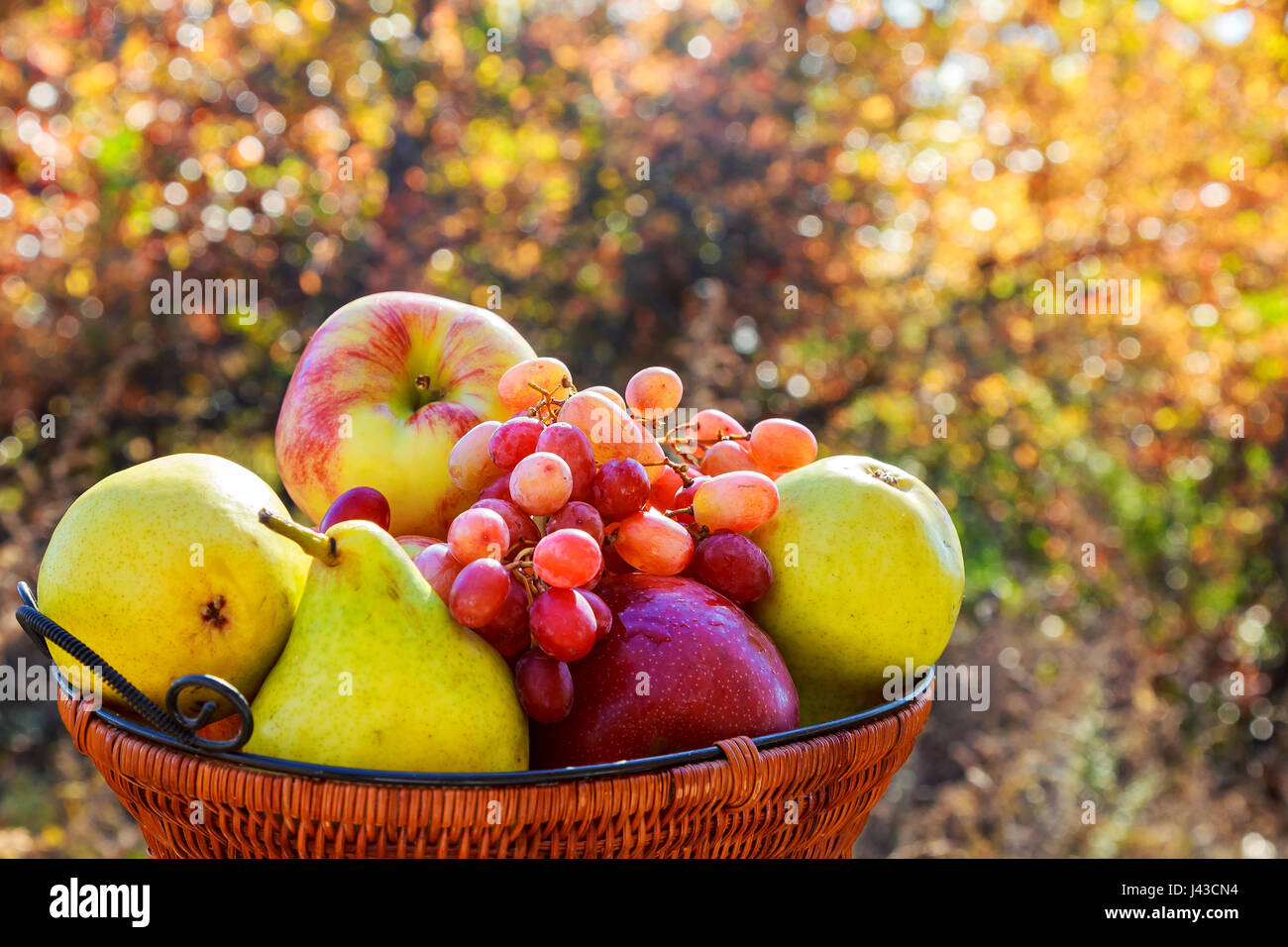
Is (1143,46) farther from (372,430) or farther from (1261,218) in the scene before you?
(372,430)

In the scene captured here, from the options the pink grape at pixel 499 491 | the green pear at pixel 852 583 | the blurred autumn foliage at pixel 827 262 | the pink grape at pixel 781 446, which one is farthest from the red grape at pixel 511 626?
the blurred autumn foliage at pixel 827 262

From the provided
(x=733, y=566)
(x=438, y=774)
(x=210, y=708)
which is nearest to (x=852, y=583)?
(x=733, y=566)

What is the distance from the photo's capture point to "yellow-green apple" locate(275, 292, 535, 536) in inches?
52.4

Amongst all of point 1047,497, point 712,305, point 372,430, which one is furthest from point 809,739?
point 1047,497

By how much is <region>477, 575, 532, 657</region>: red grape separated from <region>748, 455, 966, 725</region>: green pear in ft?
1.08

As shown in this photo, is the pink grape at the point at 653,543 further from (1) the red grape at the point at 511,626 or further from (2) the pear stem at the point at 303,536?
(2) the pear stem at the point at 303,536

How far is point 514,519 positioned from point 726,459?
0.35 m

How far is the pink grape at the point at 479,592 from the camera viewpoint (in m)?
1.00

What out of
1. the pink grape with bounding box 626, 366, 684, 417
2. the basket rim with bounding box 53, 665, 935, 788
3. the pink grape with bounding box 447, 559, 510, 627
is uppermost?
the pink grape with bounding box 626, 366, 684, 417

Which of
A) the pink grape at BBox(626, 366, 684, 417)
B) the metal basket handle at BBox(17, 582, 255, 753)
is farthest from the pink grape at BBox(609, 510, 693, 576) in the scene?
the metal basket handle at BBox(17, 582, 255, 753)

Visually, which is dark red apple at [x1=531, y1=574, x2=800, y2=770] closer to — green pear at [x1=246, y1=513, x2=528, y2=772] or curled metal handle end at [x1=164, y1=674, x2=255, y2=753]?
green pear at [x1=246, y1=513, x2=528, y2=772]

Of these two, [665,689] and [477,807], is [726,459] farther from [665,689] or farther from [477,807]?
[477,807]

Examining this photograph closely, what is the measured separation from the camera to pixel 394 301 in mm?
1454

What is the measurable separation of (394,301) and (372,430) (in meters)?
0.22
